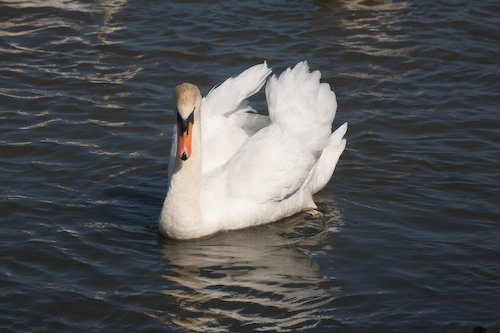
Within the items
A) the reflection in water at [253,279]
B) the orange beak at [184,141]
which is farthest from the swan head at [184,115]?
the reflection in water at [253,279]

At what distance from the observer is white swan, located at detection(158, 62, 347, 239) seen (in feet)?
25.3

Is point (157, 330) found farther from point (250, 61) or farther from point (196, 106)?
point (250, 61)

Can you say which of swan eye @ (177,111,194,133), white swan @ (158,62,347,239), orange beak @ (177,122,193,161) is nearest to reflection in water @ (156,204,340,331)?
white swan @ (158,62,347,239)

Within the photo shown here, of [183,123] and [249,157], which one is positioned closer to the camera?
[183,123]

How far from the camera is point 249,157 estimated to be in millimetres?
8094

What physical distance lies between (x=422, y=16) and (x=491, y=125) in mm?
4130

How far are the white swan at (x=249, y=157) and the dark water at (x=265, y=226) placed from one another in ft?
0.80

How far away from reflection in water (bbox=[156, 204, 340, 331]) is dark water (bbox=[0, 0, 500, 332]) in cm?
2

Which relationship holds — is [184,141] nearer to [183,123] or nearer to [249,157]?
[183,123]

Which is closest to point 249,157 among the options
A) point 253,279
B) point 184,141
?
point 184,141

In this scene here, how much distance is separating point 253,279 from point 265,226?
132 cm

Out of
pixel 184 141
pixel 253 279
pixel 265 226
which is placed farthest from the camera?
pixel 265 226

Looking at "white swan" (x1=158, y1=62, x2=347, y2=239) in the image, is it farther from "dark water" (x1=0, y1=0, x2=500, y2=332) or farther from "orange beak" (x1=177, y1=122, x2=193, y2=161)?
"dark water" (x1=0, y1=0, x2=500, y2=332)

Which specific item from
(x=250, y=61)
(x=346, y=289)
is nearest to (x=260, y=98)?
(x=250, y=61)
